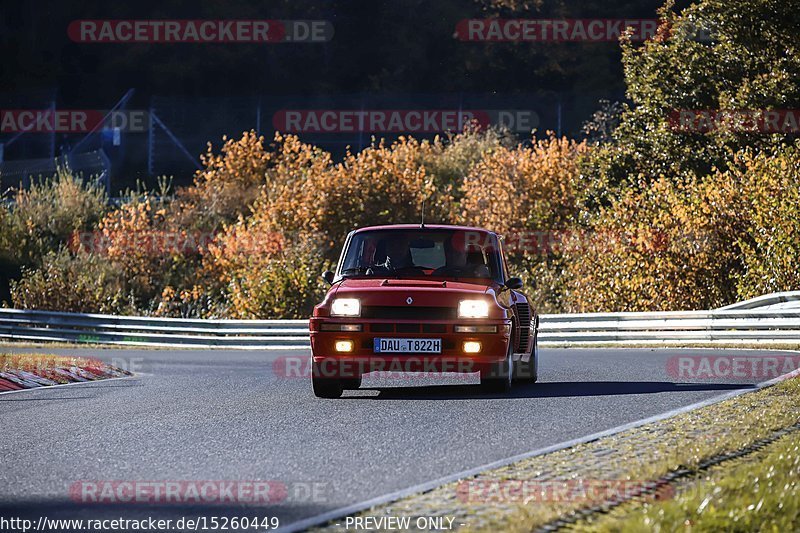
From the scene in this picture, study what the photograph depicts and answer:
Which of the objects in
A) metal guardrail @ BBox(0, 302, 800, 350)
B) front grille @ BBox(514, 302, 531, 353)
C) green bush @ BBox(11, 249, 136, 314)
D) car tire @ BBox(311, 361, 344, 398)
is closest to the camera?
car tire @ BBox(311, 361, 344, 398)

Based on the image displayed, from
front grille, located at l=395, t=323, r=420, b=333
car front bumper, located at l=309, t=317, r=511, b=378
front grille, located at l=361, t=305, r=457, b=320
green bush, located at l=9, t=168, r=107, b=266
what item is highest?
A: green bush, located at l=9, t=168, r=107, b=266

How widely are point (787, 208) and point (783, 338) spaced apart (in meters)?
8.65

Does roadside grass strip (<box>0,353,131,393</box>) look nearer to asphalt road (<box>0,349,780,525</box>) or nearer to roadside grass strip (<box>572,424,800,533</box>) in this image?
asphalt road (<box>0,349,780,525</box>)

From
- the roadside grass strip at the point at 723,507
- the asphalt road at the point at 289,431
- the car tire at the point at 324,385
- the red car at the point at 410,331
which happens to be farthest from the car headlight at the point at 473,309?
the roadside grass strip at the point at 723,507

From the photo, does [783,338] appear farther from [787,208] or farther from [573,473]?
[573,473]

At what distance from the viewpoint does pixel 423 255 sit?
13.7 metres

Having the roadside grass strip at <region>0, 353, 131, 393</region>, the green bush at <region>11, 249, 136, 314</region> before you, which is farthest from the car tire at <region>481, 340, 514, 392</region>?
the green bush at <region>11, 249, 136, 314</region>

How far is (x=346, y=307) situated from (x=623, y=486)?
19.8 ft

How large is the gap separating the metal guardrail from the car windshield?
38.7 ft

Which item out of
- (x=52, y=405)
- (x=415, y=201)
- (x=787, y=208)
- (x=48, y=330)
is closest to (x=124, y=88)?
(x=415, y=201)

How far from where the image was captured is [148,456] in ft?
28.9

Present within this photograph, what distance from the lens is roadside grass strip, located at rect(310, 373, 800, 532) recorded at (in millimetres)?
6230

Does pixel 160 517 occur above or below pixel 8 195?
below

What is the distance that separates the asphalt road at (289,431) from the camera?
7.54 m
